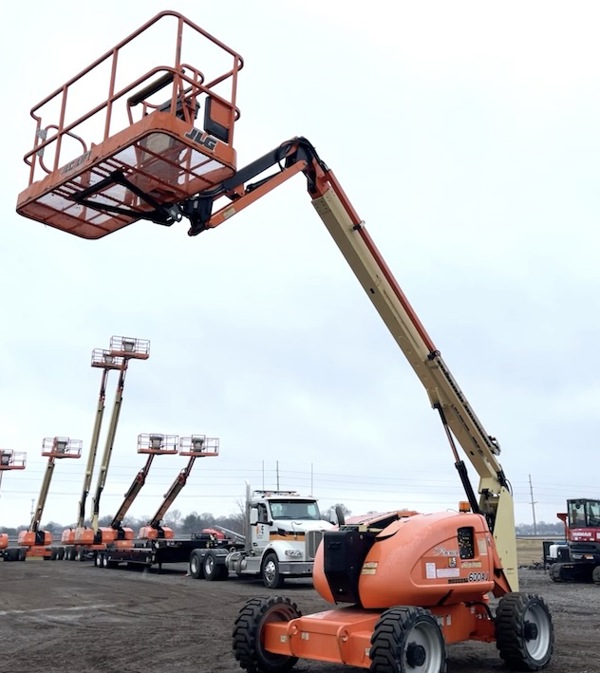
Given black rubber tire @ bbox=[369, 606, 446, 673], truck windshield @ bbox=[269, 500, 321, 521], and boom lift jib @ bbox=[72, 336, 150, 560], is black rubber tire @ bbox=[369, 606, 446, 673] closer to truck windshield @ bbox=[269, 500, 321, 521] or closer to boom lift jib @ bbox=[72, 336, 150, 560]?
truck windshield @ bbox=[269, 500, 321, 521]

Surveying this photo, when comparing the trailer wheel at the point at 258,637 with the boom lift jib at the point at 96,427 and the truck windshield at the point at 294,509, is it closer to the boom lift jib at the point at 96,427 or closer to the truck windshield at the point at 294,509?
the truck windshield at the point at 294,509

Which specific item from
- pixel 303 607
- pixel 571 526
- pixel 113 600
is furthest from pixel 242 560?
pixel 571 526

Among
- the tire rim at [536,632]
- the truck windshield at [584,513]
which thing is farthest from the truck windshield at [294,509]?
the tire rim at [536,632]

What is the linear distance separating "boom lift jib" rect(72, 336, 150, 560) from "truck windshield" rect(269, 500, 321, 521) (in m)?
17.7

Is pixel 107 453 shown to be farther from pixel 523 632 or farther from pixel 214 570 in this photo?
pixel 523 632

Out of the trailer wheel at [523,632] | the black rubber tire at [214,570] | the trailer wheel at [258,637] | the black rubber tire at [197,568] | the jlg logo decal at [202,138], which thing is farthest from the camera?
the black rubber tire at [197,568]

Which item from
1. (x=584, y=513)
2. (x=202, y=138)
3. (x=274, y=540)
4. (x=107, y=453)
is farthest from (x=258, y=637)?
(x=107, y=453)

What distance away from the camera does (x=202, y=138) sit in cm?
812

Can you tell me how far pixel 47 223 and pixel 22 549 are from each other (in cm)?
3435

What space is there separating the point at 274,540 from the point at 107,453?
2010cm

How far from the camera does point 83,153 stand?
28.2 feet

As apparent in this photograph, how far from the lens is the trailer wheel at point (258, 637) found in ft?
29.4

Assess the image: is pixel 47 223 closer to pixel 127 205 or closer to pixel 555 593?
pixel 127 205

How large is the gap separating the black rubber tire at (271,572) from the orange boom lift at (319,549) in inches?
441
